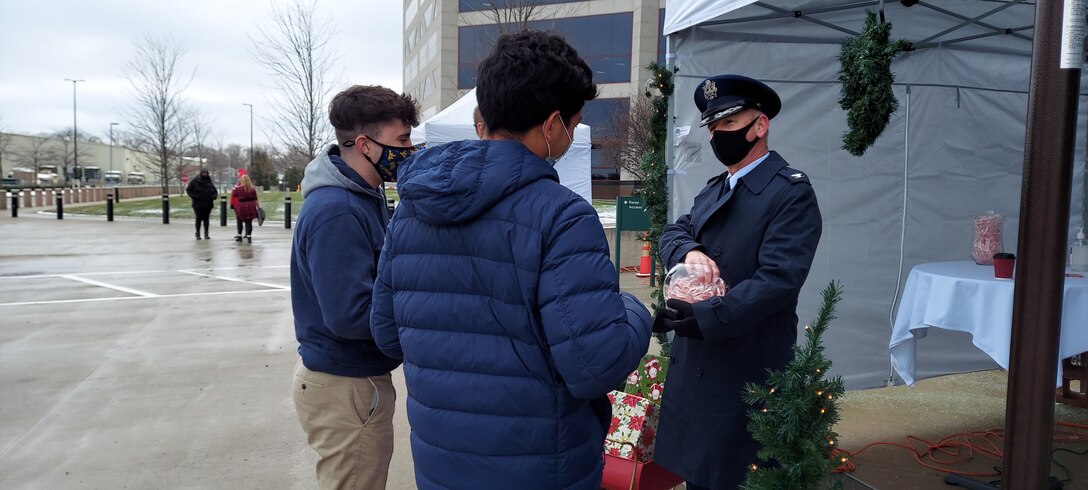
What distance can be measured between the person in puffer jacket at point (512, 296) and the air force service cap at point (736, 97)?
39.3 inches

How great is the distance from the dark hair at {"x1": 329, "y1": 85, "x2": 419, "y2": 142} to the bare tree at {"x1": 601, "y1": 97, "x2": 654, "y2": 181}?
13457 millimetres

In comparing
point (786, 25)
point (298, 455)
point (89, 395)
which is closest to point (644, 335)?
point (298, 455)

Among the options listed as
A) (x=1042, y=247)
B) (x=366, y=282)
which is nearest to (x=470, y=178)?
(x=366, y=282)

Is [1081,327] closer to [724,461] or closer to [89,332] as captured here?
[724,461]

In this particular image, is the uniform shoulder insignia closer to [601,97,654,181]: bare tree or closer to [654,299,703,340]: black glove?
[654,299,703,340]: black glove

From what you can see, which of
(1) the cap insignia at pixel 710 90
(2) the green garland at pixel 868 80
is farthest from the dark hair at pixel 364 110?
(2) the green garland at pixel 868 80

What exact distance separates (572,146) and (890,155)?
578 cm

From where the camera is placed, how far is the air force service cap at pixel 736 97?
96.6 inches

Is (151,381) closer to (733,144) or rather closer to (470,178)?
(733,144)

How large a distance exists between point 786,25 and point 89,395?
564 cm

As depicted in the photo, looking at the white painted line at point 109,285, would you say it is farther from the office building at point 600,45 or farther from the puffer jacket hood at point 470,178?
the office building at point 600,45

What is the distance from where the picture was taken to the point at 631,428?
Result: 2975 millimetres

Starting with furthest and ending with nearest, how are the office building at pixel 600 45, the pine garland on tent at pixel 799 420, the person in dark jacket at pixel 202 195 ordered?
the office building at pixel 600 45, the person in dark jacket at pixel 202 195, the pine garland on tent at pixel 799 420

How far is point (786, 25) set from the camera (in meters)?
4.70
